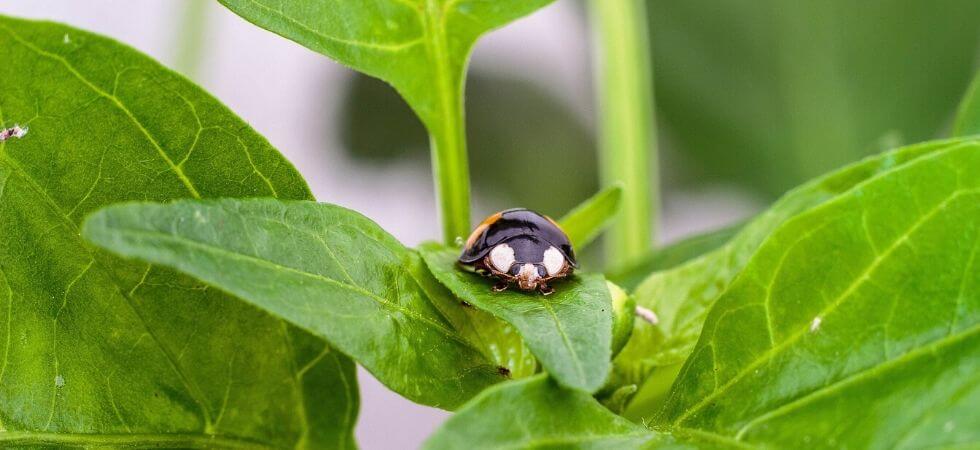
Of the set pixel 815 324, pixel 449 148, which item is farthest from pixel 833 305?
pixel 449 148

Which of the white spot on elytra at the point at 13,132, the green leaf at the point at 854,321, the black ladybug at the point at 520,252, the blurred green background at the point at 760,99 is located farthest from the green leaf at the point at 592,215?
the blurred green background at the point at 760,99

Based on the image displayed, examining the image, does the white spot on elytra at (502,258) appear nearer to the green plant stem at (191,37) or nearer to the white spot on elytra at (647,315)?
the white spot on elytra at (647,315)

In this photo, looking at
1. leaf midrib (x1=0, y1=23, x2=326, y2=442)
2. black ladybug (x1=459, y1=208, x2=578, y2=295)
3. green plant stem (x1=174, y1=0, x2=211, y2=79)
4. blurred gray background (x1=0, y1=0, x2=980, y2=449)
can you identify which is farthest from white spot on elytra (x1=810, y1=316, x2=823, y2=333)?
green plant stem (x1=174, y1=0, x2=211, y2=79)

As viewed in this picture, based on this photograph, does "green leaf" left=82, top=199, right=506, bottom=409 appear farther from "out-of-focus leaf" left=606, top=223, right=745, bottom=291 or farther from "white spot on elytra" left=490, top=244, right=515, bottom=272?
"out-of-focus leaf" left=606, top=223, right=745, bottom=291

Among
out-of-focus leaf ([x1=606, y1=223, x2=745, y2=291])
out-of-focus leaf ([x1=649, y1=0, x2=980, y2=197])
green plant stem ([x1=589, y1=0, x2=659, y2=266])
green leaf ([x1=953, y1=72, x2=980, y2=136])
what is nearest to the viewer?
green leaf ([x1=953, y1=72, x2=980, y2=136])

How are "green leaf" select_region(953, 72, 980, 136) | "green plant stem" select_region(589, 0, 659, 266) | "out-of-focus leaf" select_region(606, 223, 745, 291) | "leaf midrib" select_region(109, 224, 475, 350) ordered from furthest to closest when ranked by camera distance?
"green plant stem" select_region(589, 0, 659, 266)
"out-of-focus leaf" select_region(606, 223, 745, 291)
"green leaf" select_region(953, 72, 980, 136)
"leaf midrib" select_region(109, 224, 475, 350)

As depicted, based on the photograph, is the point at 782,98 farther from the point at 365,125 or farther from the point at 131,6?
the point at 131,6
